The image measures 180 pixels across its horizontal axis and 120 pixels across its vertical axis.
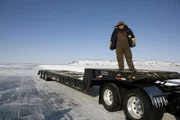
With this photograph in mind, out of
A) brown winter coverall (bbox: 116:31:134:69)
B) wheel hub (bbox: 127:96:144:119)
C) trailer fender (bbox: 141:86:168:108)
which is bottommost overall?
wheel hub (bbox: 127:96:144:119)

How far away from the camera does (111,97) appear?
5305 mm

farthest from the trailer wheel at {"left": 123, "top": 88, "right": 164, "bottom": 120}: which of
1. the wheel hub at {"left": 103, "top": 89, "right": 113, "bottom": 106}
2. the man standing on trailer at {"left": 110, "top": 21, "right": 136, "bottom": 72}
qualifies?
the man standing on trailer at {"left": 110, "top": 21, "right": 136, "bottom": 72}

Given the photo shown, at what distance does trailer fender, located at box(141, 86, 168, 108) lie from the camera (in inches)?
148

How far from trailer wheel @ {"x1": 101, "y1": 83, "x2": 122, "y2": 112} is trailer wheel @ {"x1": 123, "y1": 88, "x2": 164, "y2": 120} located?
42cm

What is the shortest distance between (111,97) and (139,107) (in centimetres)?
122

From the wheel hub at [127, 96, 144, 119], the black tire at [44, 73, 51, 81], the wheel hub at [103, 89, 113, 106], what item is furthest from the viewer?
the black tire at [44, 73, 51, 81]

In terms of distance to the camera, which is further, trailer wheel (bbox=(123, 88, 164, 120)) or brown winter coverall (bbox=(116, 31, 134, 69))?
brown winter coverall (bbox=(116, 31, 134, 69))

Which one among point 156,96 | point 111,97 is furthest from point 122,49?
point 156,96

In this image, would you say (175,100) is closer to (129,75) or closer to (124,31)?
(129,75)

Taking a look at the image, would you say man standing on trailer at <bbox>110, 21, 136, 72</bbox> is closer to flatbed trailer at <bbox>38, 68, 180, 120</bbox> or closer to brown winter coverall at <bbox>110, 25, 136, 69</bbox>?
brown winter coverall at <bbox>110, 25, 136, 69</bbox>

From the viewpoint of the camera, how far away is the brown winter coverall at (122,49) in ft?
19.1

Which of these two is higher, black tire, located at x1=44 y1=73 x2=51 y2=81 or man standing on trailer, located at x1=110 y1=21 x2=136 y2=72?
man standing on trailer, located at x1=110 y1=21 x2=136 y2=72

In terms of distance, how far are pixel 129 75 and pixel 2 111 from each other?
3.81 metres

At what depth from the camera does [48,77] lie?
13.0 m
